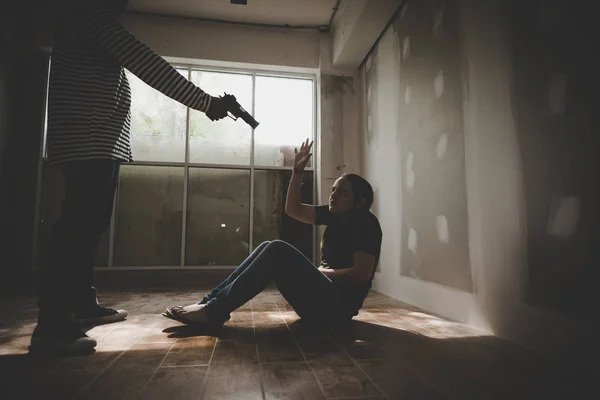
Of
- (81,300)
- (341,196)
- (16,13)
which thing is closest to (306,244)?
(341,196)

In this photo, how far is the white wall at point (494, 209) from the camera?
56.8 inches

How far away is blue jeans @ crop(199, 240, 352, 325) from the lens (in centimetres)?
154

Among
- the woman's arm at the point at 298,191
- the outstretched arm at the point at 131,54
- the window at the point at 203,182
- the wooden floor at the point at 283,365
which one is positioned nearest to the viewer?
the wooden floor at the point at 283,365

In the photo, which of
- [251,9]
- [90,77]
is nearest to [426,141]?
[90,77]

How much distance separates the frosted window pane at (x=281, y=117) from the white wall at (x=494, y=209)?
7.50ft

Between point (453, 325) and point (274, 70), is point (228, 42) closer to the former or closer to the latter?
point (274, 70)

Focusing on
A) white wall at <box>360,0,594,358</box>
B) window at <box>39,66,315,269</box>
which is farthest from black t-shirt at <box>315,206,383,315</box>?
window at <box>39,66,315,269</box>

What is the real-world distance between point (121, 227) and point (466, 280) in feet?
10.9

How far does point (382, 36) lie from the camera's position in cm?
329

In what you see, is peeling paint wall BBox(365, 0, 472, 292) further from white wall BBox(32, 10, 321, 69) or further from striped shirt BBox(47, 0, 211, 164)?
striped shirt BBox(47, 0, 211, 164)

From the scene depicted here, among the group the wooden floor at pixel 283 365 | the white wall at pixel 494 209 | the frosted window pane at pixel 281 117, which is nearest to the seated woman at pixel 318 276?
the wooden floor at pixel 283 365

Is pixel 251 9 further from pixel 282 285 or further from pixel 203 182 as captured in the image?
pixel 282 285

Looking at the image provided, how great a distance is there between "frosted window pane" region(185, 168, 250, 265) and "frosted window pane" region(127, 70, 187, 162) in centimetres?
36

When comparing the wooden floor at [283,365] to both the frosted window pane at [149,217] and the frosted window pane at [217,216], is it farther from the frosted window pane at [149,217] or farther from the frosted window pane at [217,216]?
the frosted window pane at [217,216]
